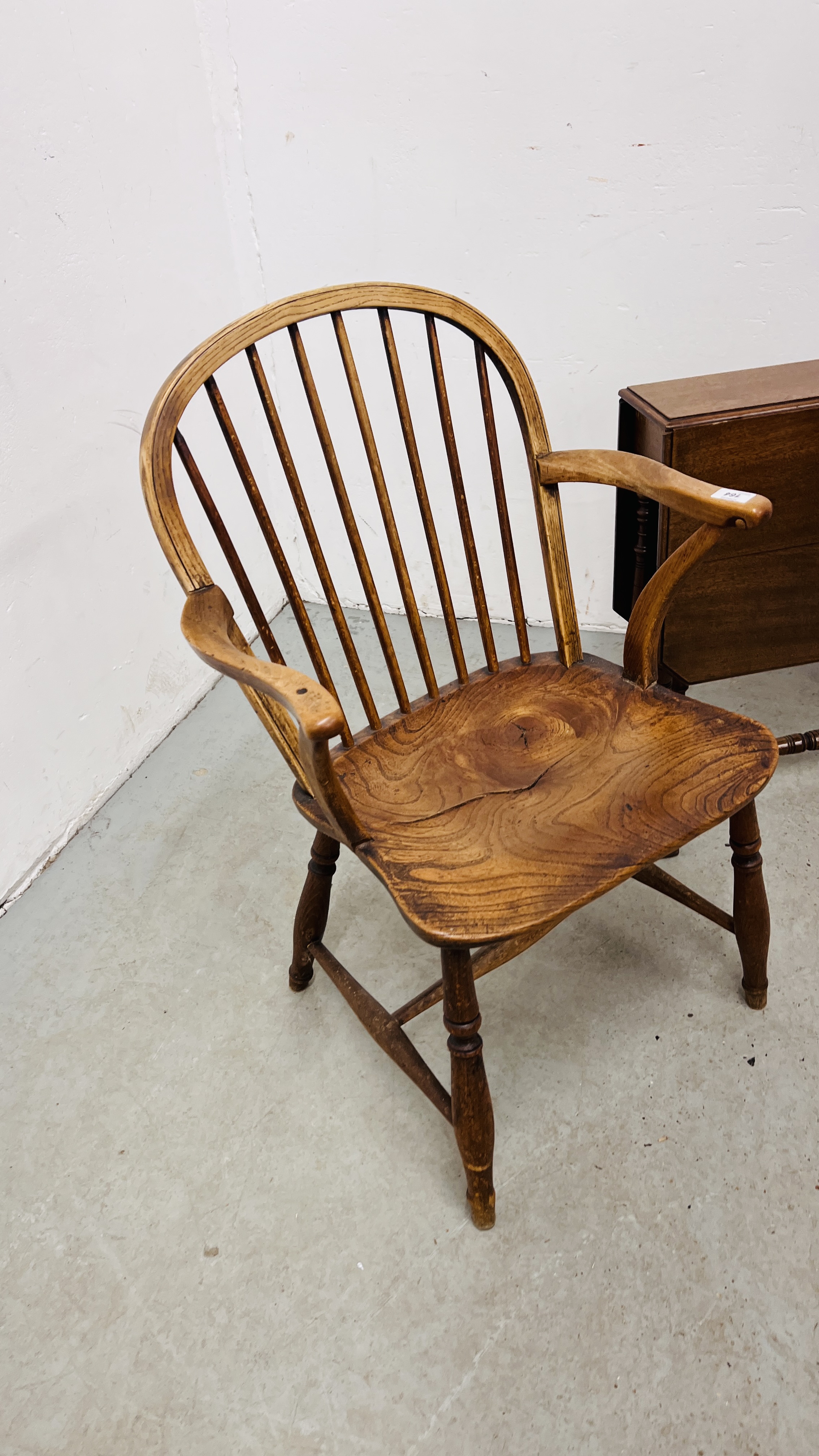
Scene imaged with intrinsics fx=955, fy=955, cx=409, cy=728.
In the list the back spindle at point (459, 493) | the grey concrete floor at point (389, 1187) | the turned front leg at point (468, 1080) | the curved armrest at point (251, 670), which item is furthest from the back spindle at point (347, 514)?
the grey concrete floor at point (389, 1187)

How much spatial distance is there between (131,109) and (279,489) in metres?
0.88

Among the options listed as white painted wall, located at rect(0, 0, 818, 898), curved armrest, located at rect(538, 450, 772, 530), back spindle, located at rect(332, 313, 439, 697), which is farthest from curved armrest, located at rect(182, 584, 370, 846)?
white painted wall, located at rect(0, 0, 818, 898)

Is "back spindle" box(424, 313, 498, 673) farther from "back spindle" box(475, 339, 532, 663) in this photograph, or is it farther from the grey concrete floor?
the grey concrete floor

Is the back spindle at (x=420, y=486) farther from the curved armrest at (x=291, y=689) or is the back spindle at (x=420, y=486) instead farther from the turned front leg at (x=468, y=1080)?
the turned front leg at (x=468, y=1080)

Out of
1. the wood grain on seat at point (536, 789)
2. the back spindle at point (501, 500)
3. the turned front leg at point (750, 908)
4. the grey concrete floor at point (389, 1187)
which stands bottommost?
the grey concrete floor at point (389, 1187)

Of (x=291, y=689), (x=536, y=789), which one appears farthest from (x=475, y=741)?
(x=291, y=689)

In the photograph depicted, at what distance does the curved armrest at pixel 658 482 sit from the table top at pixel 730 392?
1.01 ft

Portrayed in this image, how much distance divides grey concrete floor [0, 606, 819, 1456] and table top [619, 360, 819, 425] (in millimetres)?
749

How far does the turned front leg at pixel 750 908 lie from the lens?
1264 mm

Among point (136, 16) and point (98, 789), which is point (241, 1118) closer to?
point (98, 789)

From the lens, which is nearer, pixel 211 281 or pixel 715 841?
pixel 715 841

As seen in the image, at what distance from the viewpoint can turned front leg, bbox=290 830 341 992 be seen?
1.36 m

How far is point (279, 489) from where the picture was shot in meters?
2.48

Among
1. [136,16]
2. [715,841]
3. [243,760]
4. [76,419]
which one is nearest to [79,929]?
[243,760]
